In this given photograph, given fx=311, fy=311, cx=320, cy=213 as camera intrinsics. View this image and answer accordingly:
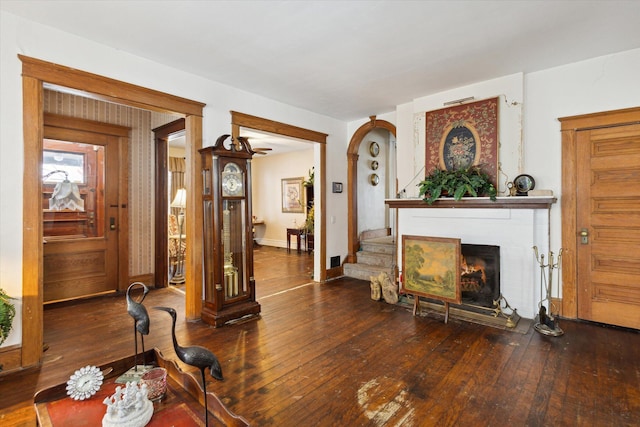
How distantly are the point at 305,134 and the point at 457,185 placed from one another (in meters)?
2.52

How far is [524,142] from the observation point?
12.6 ft

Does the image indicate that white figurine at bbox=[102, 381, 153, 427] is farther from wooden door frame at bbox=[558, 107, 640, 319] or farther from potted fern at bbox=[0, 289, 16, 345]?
wooden door frame at bbox=[558, 107, 640, 319]

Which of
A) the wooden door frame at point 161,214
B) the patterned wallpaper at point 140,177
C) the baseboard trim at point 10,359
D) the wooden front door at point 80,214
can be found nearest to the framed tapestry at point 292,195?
the wooden door frame at point 161,214

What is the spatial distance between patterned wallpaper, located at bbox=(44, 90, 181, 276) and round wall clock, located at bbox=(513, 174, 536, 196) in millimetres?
4909

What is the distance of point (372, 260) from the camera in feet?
18.8

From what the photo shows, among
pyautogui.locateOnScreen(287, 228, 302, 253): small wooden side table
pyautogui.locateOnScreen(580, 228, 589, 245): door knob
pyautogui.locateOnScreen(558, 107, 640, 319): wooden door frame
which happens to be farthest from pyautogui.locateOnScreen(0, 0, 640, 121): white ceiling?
pyautogui.locateOnScreen(287, 228, 302, 253): small wooden side table

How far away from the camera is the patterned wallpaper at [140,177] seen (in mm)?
4848

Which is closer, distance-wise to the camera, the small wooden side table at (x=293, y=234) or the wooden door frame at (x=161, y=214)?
the wooden door frame at (x=161, y=214)

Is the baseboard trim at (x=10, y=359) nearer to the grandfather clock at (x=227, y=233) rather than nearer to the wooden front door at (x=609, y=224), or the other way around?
the grandfather clock at (x=227, y=233)

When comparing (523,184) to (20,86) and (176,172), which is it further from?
(176,172)

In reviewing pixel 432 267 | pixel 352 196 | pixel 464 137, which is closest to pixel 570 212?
pixel 464 137

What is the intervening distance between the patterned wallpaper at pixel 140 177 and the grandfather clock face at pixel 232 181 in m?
1.93

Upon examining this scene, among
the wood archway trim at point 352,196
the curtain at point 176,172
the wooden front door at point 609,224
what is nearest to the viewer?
the wooden front door at point 609,224

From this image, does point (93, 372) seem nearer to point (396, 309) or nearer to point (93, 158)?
point (396, 309)
